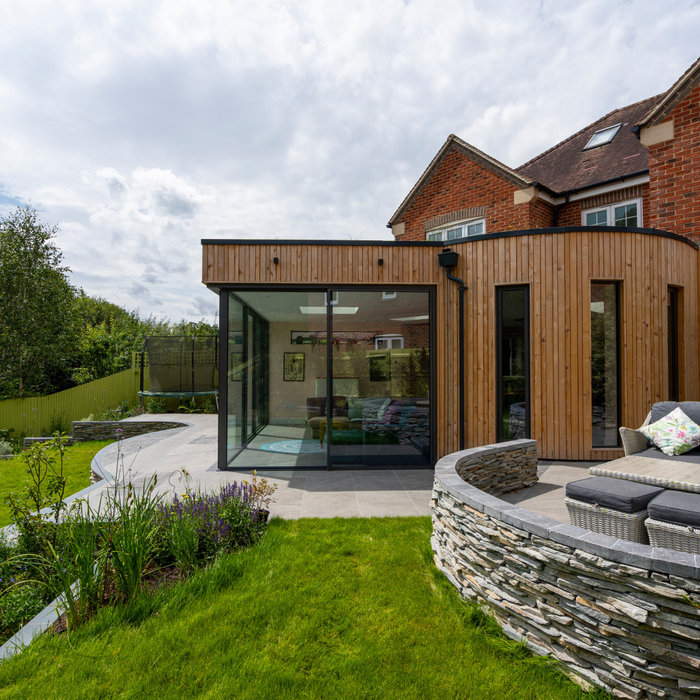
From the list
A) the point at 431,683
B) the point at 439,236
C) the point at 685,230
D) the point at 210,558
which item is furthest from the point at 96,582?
the point at 439,236

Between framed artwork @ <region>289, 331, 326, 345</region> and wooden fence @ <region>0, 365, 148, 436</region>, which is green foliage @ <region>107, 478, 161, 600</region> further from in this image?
wooden fence @ <region>0, 365, 148, 436</region>

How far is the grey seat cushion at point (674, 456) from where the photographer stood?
4469mm

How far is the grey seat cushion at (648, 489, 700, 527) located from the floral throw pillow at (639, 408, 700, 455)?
5.81ft

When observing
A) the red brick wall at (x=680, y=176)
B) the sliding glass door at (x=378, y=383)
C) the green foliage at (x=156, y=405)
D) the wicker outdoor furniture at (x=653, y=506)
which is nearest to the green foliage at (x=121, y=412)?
the green foliage at (x=156, y=405)

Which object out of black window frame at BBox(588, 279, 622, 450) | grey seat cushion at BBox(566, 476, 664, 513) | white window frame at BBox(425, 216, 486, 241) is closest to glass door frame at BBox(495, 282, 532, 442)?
black window frame at BBox(588, 279, 622, 450)

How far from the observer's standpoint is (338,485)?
5777mm

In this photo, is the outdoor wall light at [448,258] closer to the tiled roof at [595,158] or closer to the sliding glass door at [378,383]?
the sliding glass door at [378,383]

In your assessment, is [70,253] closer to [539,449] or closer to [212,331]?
[212,331]

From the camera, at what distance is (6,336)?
594 inches

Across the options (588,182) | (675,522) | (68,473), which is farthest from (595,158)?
(68,473)

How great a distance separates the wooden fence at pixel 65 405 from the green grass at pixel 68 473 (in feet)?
12.4

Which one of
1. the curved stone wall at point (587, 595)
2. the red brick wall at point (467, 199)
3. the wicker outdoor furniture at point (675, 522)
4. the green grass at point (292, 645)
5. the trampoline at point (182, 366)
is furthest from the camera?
the trampoline at point (182, 366)

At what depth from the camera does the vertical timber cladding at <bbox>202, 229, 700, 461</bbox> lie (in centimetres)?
627

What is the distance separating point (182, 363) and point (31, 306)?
656 centimetres
